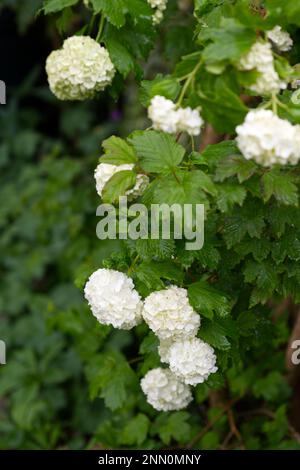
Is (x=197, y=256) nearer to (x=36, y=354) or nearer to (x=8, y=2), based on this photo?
(x=36, y=354)

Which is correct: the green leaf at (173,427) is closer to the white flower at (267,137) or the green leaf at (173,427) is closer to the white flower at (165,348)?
the white flower at (165,348)

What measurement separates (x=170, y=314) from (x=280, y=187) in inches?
Answer: 12.8

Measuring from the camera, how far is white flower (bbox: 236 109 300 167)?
3.51ft

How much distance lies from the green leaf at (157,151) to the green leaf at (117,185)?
0.04 metres

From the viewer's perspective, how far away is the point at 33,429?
273 centimetres

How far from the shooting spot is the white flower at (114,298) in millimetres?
1338

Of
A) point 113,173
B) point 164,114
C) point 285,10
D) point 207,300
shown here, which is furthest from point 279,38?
point 207,300

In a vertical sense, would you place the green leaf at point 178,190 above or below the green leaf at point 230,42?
below

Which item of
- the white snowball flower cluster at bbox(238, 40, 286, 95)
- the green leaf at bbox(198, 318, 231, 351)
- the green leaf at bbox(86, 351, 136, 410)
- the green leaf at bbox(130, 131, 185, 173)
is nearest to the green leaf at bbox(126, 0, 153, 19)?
the green leaf at bbox(130, 131, 185, 173)

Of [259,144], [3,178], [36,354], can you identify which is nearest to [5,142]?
[3,178]

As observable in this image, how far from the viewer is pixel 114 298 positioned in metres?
1.33

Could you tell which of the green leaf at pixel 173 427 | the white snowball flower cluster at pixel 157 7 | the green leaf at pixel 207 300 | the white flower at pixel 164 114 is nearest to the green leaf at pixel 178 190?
the white flower at pixel 164 114

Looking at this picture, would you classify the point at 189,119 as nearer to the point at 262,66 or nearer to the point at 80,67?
the point at 262,66
